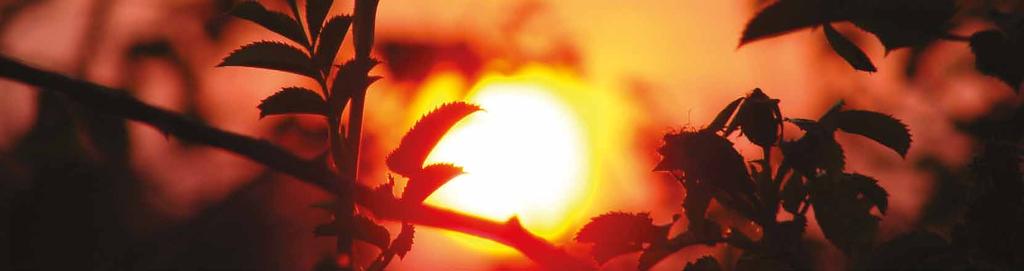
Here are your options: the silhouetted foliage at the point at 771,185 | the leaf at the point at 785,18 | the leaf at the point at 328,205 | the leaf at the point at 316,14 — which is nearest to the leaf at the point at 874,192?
the silhouetted foliage at the point at 771,185

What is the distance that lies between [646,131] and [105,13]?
4.25 m

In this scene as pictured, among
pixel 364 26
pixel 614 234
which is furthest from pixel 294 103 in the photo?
pixel 614 234

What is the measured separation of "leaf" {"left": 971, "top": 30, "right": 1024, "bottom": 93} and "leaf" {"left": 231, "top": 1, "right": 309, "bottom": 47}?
885mm

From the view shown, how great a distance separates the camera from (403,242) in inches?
50.7

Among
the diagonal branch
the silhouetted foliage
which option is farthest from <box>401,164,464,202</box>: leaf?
the diagonal branch

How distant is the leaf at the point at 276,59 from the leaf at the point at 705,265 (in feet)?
1.94

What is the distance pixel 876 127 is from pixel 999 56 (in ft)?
0.65

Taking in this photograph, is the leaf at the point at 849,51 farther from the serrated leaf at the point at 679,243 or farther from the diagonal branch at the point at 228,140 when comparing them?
the diagonal branch at the point at 228,140

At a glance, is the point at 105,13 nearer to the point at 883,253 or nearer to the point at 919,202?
the point at 883,253

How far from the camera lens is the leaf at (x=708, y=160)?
1.04 meters

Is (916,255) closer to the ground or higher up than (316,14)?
closer to the ground

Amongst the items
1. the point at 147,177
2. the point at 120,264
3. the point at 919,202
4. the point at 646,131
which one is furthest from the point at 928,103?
the point at 120,264

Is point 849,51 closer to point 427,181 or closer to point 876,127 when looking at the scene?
point 876,127

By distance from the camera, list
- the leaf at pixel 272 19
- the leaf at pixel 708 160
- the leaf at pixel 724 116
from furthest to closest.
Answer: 1. the leaf at pixel 272 19
2. the leaf at pixel 724 116
3. the leaf at pixel 708 160
